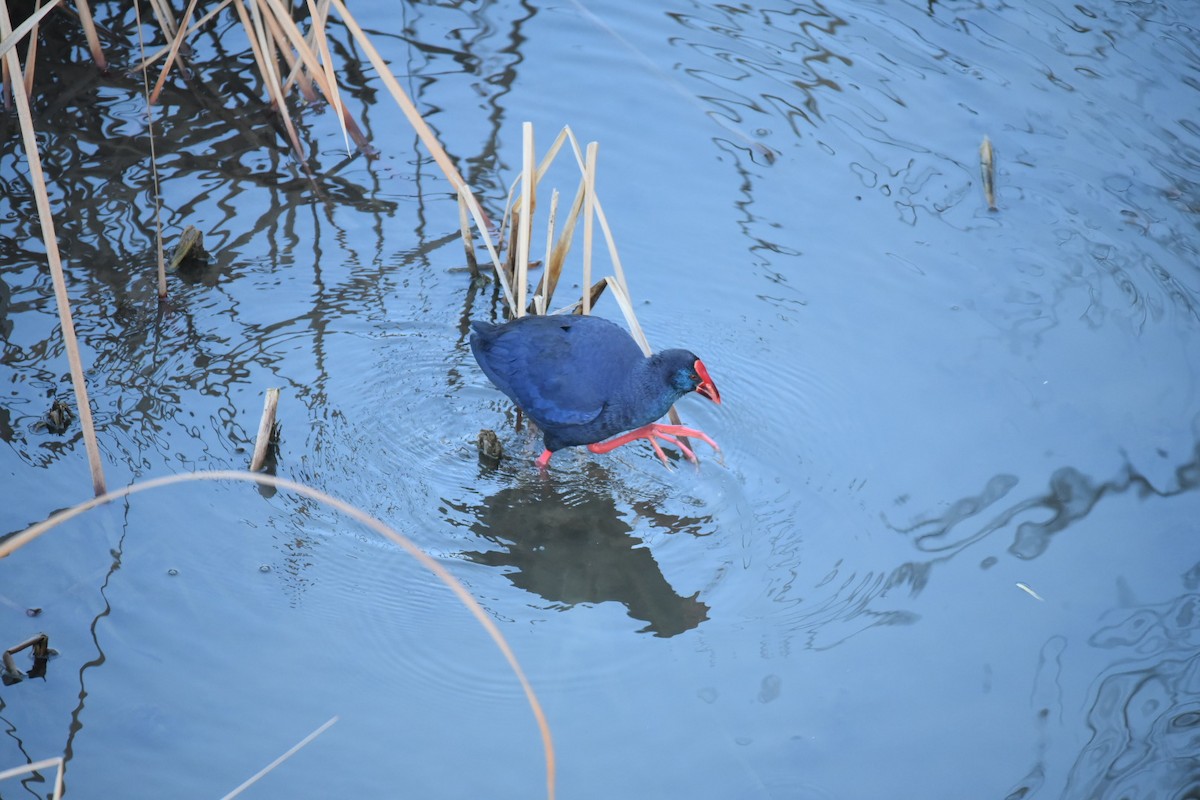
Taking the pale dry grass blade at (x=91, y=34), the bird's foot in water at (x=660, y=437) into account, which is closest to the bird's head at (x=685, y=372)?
the bird's foot in water at (x=660, y=437)

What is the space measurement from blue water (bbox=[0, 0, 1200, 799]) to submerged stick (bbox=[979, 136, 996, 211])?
0.06 m

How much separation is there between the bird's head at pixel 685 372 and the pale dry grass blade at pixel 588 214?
→ 42cm

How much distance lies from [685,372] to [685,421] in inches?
18.9

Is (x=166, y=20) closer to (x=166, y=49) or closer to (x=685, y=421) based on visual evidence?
(x=166, y=49)

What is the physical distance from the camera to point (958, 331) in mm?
3980

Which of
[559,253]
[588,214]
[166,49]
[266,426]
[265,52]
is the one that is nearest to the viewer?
[266,426]

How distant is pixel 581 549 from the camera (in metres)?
3.38

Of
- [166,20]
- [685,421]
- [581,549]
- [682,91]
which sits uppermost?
[166,20]

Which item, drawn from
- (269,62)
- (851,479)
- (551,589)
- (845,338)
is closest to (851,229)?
(845,338)

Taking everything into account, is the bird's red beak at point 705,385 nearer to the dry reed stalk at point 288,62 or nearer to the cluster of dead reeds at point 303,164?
the cluster of dead reeds at point 303,164

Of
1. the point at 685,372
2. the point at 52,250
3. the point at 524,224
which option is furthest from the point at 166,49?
the point at 685,372

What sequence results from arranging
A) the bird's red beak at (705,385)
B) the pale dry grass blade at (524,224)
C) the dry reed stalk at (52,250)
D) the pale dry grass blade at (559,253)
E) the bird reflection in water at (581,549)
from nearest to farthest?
1. the dry reed stalk at (52,250)
2. the bird reflection in water at (581,549)
3. the bird's red beak at (705,385)
4. the pale dry grass blade at (524,224)
5. the pale dry grass blade at (559,253)

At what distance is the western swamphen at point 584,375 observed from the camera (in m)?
3.35

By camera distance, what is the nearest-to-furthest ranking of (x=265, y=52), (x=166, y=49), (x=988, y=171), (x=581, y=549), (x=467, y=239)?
(x=581, y=549)
(x=467, y=239)
(x=265, y=52)
(x=988, y=171)
(x=166, y=49)
